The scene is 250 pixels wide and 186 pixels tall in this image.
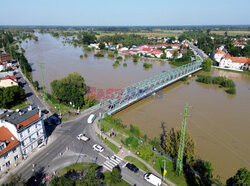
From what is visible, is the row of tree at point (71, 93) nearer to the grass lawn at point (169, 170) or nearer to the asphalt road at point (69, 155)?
the asphalt road at point (69, 155)

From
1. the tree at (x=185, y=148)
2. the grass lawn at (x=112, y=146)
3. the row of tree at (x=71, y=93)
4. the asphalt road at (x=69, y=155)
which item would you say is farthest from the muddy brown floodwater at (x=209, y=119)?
the asphalt road at (x=69, y=155)

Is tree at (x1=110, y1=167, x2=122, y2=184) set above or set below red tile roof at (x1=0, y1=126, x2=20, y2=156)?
below

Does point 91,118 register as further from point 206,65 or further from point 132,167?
point 206,65

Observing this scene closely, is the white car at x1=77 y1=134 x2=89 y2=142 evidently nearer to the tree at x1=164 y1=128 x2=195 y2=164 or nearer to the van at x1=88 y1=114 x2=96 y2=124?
the van at x1=88 y1=114 x2=96 y2=124

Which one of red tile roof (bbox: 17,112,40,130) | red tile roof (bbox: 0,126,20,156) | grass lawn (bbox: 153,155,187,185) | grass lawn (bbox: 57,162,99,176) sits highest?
red tile roof (bbox: 17,112,40,130)

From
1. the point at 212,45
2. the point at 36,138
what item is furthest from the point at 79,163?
the point at 212,45

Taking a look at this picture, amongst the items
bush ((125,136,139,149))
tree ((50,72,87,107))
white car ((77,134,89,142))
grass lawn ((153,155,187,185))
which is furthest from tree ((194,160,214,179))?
tree ((50,72,87,107))

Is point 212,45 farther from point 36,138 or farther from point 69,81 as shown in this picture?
point 36,138
